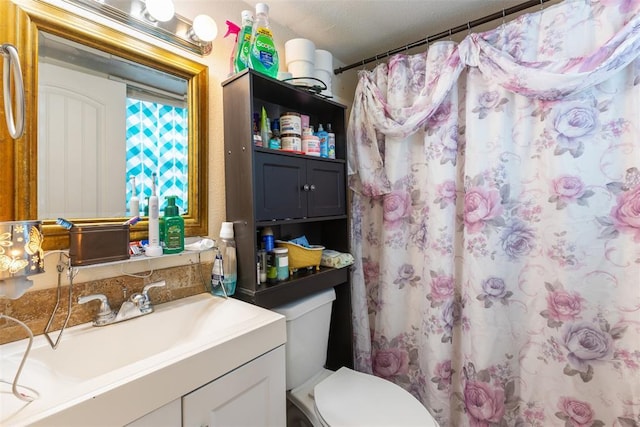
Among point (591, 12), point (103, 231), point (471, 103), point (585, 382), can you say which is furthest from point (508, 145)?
point (103, 231)

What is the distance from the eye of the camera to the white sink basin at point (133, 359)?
530 millimetres

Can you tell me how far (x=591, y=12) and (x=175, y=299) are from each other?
75.7 inches

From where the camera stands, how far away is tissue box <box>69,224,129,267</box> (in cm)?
79

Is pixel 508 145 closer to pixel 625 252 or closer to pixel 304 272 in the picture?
pixel 625 252

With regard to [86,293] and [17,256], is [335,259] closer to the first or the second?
[86,293]

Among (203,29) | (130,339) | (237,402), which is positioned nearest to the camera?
(237,402)

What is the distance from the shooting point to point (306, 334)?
4.17ft

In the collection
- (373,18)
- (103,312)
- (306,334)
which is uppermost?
(373,18)

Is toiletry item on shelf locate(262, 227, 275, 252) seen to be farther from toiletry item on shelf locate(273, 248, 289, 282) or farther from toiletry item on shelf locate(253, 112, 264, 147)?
toiletry item on shelf locate(253, 112, 264, 147)

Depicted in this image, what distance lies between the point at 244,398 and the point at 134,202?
714mm

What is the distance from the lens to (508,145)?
1317 mm

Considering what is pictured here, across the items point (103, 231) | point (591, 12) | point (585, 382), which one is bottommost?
point (585, 382)

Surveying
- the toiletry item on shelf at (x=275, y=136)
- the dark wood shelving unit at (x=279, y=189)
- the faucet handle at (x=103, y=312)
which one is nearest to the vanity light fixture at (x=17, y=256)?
the faucet handle at (x=103, y=312)

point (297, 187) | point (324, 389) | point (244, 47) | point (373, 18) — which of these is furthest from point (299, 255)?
point (373, 18)
